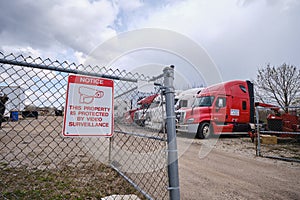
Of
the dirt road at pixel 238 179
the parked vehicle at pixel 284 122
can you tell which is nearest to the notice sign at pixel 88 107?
the dirt road at pixel 238 179

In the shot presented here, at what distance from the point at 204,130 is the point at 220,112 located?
1299 mm

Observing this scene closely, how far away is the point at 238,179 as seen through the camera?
332cm

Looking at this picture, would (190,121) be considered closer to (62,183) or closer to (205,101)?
(205,101)

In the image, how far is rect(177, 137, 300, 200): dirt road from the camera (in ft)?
8.81

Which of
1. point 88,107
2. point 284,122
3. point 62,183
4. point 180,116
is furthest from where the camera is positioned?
point 180,116

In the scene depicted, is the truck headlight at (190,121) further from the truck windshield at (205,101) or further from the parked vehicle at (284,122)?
the parked vehicle at (284,122)

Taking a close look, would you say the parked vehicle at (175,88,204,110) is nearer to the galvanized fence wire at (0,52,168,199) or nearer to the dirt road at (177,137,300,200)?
the dirt road at (177,137,300,200)

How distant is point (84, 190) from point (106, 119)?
163 centimetres

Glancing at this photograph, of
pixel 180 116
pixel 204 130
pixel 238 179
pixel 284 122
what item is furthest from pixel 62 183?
pixel 284 122

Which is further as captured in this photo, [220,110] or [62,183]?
[220,110]

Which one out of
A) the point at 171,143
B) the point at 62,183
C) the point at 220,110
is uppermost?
the point at 220,110

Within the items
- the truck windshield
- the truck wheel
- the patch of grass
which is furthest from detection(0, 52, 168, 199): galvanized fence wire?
the truck windshield

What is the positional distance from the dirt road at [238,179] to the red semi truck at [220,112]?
409 cm

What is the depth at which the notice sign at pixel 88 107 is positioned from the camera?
143 centimetres
